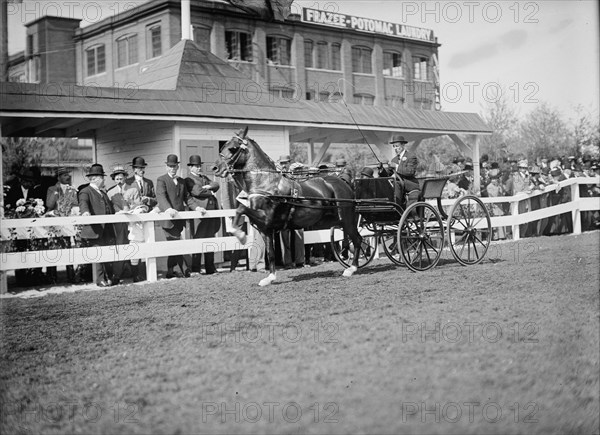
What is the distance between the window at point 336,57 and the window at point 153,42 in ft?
33.4

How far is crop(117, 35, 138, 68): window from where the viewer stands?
138 feet

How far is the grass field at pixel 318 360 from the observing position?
4.85 meters

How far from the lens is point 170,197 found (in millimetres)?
13828

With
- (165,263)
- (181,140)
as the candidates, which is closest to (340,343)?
(165,263)

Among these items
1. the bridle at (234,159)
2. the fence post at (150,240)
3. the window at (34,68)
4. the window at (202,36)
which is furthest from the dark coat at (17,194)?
the window at (34,68)

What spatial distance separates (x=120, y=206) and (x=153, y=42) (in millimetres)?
28002

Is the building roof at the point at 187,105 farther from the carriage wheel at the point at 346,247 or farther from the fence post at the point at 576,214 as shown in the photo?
the fence post at the point at 576,214

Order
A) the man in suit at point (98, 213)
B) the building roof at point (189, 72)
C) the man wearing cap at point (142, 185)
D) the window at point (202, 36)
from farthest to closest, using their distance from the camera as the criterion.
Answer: the window at point (202, 36), the building roof at point (189, 72), the man wearing cap at point (142, 185), the man in suit at point (98, 213)

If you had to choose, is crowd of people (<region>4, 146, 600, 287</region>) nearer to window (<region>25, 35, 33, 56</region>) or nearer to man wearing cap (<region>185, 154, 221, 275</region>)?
man wearing cap (<region>185, 154, 221, 275</region>)

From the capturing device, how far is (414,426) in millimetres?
4574

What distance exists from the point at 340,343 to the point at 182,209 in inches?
316

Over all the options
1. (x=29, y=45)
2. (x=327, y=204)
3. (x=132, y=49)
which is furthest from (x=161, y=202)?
(x=29, y=45)

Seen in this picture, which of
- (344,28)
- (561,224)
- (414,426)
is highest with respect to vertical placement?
(344,28)

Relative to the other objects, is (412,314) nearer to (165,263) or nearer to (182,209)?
(182,209)
